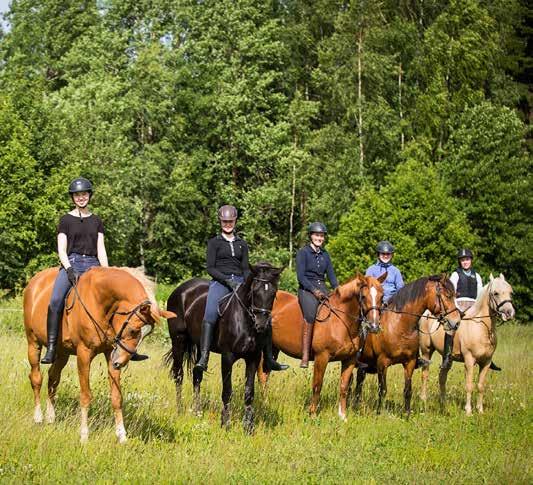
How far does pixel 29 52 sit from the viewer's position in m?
43.6

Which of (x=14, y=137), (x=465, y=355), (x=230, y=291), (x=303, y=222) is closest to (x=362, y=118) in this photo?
(x=303, y=222)

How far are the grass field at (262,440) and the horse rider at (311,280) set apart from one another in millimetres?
1088

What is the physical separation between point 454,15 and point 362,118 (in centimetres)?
666

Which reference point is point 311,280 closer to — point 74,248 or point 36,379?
point 74,248

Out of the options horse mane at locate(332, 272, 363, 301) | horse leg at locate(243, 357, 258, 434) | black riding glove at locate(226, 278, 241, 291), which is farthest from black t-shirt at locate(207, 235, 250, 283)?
horse mane at locate(332, 272, 363, 301)

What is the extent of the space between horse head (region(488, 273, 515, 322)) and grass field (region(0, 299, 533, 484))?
5.04ft

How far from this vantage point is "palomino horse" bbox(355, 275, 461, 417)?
11672mm

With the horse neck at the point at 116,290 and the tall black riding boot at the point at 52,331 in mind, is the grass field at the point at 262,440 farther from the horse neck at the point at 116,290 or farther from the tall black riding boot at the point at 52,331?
the horse neck at the point at 116,290

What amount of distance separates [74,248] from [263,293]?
7.80ft

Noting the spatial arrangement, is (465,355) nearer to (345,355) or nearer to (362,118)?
(345,355)

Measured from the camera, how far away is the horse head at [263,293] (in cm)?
959

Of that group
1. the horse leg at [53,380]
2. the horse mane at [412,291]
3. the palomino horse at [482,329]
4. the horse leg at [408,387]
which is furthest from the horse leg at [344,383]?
the horse leg at [53,380]

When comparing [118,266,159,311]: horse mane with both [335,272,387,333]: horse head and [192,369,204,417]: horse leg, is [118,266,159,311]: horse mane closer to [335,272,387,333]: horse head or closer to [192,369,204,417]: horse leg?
[192,369,204,417]: horse leg

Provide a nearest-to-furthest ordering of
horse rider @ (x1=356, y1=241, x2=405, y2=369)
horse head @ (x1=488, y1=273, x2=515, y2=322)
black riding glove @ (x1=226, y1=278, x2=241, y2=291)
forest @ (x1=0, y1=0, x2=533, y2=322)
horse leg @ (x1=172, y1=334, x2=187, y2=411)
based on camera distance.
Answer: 1. black riding glove @ (x1=226, y1=278, x2=241, y2=291)
2. horse leg @ (x1=172, y1=334, x2=187, y2=411)
3. horse head @ (x1=488, y1=273, x2=515, y2=322)
4. horse rider @ (x1=356, y1=241, x2=405, y2=369)
5. forest @ (x1=0, y1=0, x2=533, y2=322)
